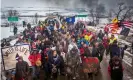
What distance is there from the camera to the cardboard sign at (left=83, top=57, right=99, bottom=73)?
4.75 m

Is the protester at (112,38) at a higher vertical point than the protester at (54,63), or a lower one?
higher

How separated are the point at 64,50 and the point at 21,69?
0.83m

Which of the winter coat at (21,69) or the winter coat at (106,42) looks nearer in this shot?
the winter coat at (21,69)

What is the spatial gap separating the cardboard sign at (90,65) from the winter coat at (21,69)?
1042 mm

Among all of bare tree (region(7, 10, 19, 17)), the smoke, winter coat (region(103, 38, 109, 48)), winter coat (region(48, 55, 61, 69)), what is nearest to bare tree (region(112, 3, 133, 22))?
the smoke

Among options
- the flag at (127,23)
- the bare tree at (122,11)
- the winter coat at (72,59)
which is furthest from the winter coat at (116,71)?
the bare tree at (122,11)

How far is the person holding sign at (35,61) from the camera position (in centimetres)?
455

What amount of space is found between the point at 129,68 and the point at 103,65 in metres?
0.50

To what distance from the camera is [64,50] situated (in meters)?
4.71

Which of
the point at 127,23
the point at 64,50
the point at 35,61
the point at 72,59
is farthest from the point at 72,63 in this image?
the point at 127,23

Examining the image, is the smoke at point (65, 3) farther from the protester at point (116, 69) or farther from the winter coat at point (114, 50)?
the protester at point (116, 69)

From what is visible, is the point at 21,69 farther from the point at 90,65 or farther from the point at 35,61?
the point at 90,65

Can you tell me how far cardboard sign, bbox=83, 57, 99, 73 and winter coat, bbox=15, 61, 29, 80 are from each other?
1.04 meters

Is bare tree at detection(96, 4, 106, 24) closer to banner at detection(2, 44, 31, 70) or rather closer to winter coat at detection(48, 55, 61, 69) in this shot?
winter coat at detection(48, 55, 61, 69)
